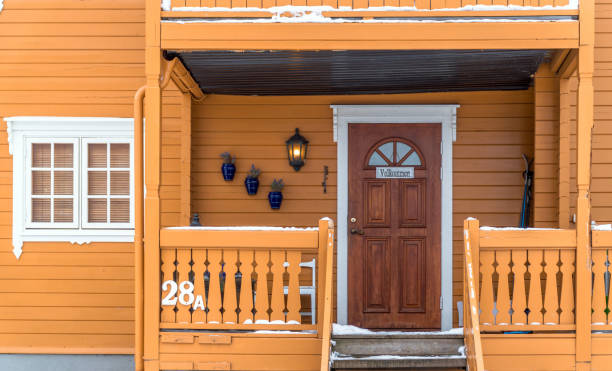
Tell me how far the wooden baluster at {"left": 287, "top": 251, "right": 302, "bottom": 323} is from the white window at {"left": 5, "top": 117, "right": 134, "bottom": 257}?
2.45m

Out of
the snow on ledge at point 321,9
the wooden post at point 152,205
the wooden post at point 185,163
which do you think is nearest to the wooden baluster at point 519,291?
the snow on ledge at point 321,9

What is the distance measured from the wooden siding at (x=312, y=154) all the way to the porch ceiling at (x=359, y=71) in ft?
0.53

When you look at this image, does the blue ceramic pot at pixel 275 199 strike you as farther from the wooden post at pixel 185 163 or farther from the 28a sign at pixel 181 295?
the 28a sign at pixel 181 295

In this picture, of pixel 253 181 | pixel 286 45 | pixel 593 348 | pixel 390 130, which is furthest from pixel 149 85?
pixel 593 348

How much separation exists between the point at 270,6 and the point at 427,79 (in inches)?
78.6

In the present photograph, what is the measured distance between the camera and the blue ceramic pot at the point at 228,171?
7004mm

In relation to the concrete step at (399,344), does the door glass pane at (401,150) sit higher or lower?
higher

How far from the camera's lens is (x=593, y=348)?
522 centimetres

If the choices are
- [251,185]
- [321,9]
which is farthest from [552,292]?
[251,185]

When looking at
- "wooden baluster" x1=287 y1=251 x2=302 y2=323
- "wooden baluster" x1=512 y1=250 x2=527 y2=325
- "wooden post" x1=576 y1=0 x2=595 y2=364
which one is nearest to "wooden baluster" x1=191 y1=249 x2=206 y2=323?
"wooden baluster" x1=287 y1=251 x2=302 y2=323

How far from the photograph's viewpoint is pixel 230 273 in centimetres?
530

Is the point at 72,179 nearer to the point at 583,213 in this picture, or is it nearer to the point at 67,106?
the point at 67,106

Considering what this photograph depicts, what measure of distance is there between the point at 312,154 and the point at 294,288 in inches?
85.9

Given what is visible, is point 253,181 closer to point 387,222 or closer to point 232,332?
point 387,222
